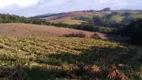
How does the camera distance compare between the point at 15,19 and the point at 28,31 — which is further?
the point at 15,19

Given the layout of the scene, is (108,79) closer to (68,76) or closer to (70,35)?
(68,76)

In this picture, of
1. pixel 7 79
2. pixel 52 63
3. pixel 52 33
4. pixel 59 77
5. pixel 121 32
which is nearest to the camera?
pixel 7 79

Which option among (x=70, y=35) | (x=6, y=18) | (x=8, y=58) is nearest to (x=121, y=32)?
(x=70, y=35)

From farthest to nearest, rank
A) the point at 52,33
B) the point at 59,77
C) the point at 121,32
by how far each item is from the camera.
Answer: the point at 121,32
the point at 52,33
the point at 59,77

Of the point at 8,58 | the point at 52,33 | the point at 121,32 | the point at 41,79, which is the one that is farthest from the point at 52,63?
the point at 121,32

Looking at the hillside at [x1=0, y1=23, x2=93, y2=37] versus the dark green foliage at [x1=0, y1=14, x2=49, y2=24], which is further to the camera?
the dark green foliage at [x1=0, y1=14, x2=49, y2=24]

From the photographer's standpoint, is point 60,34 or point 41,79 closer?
point 41,79

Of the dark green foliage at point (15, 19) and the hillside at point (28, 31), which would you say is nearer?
the hillside at point (28, 31)

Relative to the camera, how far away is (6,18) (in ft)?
430

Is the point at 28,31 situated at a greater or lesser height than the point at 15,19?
greater

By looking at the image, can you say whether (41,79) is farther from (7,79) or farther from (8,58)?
(8,58)

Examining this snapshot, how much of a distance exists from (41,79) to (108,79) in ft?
5.91

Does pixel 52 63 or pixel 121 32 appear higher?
pixel 52 63

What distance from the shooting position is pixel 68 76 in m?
10.2
